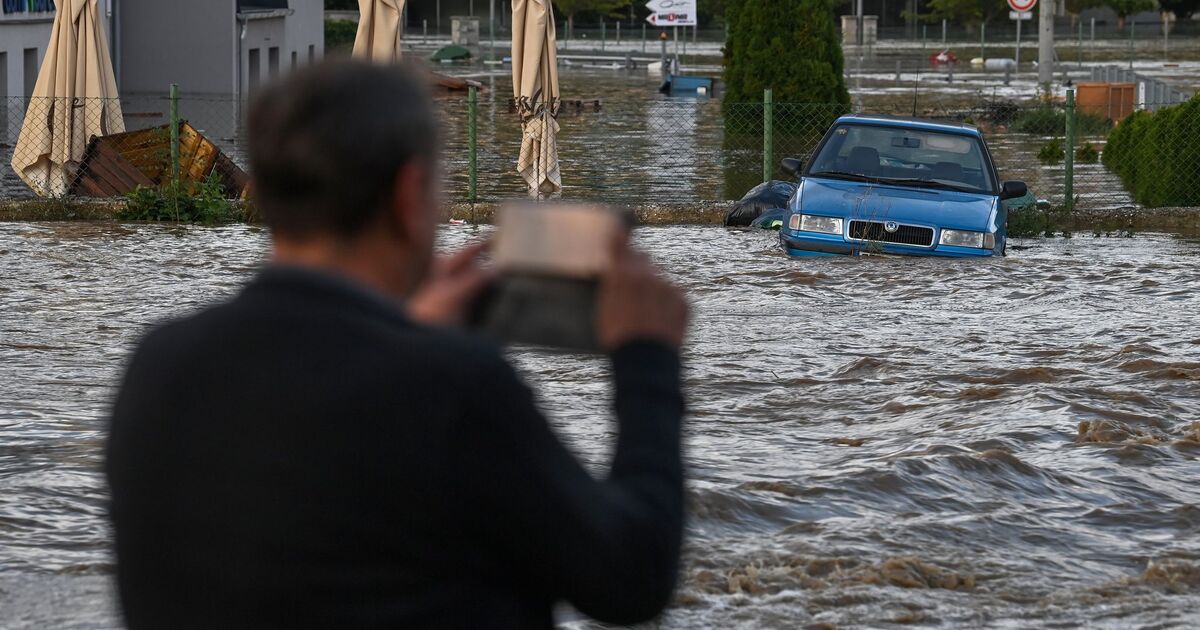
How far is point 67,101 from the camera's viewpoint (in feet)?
53.6

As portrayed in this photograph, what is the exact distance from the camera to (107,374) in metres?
8.76

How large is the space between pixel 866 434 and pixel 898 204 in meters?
5.79

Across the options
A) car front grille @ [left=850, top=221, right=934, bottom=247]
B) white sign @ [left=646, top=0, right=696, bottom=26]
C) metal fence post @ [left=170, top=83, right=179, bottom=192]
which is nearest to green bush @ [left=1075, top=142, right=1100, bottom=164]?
car front grille @ [left=850, top=221, right=934, bottom=247]

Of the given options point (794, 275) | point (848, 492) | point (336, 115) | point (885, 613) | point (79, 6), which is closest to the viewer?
point (336, 115)

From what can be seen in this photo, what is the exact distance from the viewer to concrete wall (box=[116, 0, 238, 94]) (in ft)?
101

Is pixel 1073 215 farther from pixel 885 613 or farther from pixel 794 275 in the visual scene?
pixel 885 613

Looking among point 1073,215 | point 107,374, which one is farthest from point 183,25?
point 107,374

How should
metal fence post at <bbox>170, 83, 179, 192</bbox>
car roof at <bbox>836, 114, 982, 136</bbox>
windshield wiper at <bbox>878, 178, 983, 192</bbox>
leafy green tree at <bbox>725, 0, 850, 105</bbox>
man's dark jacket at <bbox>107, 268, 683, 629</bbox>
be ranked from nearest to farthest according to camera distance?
1. man's dark jacket at <bbox>107, 268, 683, 629</bbox>
2. windshield wiper at <bbox>878, 178, 983, 192</bbox>
3. car roof at <bbox>836, 114, 982, 136</bbox>
4. metal fence post at <bbox>170, 83, 179, 192</bbox>
5. leafy green tree at <bbox>725, 0, 850, 105</bbox>

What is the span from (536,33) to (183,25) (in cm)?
1600

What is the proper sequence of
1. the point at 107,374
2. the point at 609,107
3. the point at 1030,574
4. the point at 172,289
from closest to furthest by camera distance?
the point at 1030,574
the point at 107,374
the point at 172,289
the point at 609,107

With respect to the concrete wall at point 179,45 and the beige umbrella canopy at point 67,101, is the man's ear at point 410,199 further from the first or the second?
the concrete wall at point 179,45

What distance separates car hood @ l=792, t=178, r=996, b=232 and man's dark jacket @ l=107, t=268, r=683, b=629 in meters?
11.5

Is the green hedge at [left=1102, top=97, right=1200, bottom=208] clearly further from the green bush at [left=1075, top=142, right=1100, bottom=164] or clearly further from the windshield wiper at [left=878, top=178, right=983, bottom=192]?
the windshield wiper at [left=878, top=178, right=983, bottom=192]

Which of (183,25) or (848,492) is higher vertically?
(183,25)
